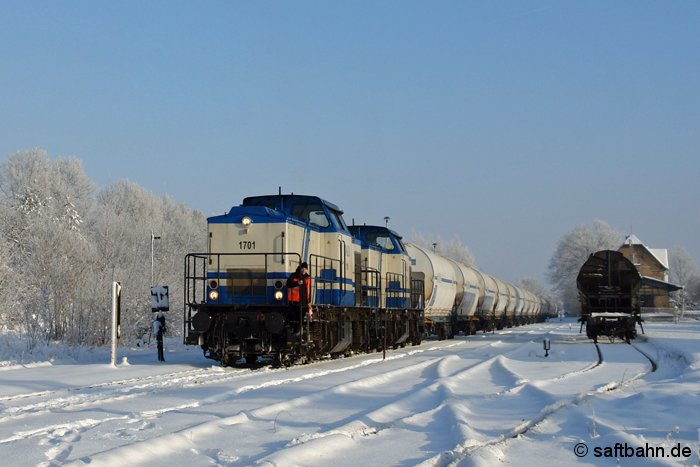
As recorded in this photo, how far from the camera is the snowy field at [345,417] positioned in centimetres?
619

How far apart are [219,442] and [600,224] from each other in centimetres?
9543

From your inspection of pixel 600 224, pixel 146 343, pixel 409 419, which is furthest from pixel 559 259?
pixel 409 419

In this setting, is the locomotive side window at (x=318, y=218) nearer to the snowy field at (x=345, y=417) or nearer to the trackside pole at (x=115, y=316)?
the snowy field at (x=345, y=417)

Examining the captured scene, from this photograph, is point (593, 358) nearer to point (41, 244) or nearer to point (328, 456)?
point (328, 456)

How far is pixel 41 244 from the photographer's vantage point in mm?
28078

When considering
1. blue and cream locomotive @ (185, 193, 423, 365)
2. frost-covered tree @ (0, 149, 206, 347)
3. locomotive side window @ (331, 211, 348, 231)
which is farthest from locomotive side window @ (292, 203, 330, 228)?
frost-covered tree @ (0, 149, 206, 347)

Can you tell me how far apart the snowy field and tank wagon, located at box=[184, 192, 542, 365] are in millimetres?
1002

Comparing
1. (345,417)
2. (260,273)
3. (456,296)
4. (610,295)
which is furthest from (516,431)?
(456,296)

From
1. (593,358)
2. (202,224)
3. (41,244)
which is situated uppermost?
(202,224)

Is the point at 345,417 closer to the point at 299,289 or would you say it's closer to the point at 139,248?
the point at 299,289

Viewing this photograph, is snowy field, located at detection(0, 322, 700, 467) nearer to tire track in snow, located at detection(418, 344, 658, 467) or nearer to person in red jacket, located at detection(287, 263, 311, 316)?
tire track in snow, located at detection(418, 344, 658, 467)

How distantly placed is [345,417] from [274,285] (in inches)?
310

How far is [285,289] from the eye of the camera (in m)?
15.8

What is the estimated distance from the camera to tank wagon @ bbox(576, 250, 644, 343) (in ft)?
88.6
